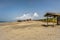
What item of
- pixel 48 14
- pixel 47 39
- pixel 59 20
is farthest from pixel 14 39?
pixel 59 20

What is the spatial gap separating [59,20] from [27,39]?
57.8 ft

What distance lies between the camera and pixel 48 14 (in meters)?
22.7

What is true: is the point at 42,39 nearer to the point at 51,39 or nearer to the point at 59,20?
the point at 51,39

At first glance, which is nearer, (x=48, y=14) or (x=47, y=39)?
(x=47, y=39)

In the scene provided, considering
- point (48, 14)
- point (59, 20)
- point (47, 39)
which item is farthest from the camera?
point (59, 20)

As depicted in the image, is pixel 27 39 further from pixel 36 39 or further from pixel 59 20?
pixel 59 20

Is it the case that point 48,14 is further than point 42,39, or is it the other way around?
point 48,14

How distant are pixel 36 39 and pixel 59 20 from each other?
686 inches

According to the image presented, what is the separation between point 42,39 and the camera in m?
9.25

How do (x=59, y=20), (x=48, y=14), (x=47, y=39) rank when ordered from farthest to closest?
1. (x=59, y=20)
2. (x=48, y=14)
3. (x=47, y=39)

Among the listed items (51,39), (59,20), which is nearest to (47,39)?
(51,39)

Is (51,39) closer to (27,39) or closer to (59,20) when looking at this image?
(27,39)

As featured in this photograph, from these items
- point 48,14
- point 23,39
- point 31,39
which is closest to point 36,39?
Answer: point 31,39

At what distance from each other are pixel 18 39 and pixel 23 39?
14.6 inches
